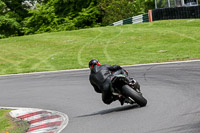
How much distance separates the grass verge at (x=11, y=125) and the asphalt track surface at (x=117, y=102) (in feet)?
3.55

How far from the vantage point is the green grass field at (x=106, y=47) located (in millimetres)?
21433

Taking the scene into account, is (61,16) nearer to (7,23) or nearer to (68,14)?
(68,14)

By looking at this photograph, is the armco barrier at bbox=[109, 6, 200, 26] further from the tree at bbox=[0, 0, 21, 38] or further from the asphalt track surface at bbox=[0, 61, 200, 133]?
the tree at bbox=[0, 0, 21, 38]

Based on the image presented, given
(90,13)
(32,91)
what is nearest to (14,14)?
(90,13)

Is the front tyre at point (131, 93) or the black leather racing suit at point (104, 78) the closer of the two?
the front tyre at point (131, 93)

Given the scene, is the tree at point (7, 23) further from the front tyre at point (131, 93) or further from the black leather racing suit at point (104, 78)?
the front tyre at point (131, 93)

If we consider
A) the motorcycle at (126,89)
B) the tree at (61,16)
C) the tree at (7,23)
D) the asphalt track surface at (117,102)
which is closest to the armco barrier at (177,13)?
the asphalt track surface at (117,102)

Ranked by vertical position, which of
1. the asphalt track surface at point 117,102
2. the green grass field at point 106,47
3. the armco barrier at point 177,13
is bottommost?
the green grass field at point 106,47

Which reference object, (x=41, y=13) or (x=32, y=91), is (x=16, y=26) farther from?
(x=32, y=91)

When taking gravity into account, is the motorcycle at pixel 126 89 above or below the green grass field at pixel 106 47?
above

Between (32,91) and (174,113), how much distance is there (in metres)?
7.89

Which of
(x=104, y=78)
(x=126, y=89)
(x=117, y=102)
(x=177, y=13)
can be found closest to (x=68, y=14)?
(x=177, y=13)

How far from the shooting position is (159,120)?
7609 mm

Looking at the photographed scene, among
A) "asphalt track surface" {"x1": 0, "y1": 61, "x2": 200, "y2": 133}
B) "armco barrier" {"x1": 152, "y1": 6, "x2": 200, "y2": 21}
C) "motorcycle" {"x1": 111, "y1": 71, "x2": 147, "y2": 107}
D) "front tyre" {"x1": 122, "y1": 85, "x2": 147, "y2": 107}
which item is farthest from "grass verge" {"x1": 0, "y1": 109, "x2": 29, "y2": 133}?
"armco barrier" {"x1": 152, "y1": 6, "x2": 200, "y2": 21}
